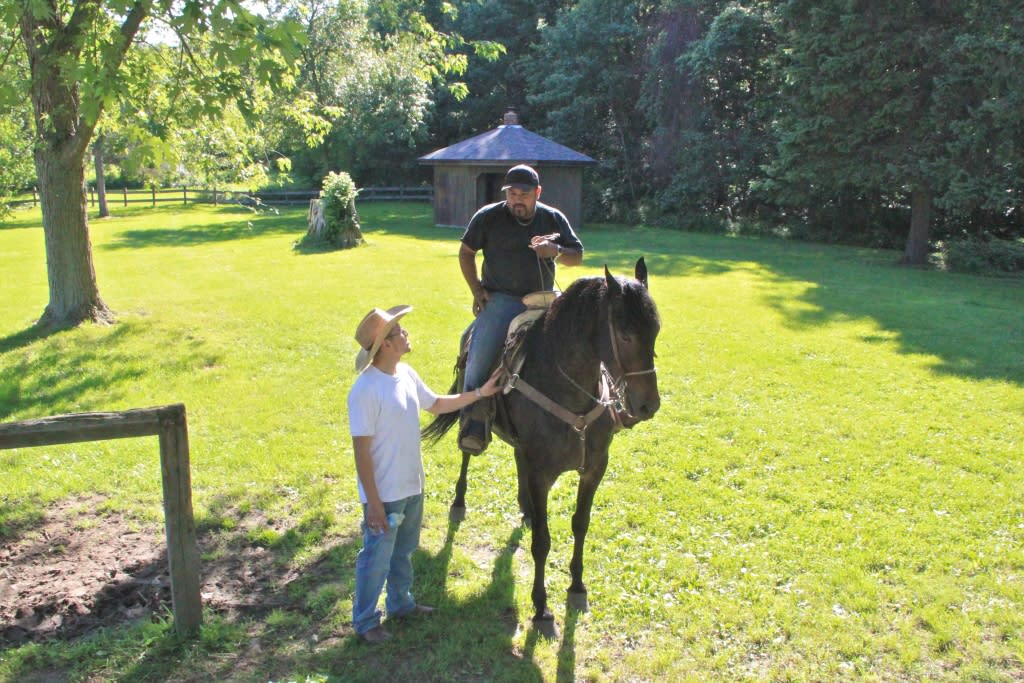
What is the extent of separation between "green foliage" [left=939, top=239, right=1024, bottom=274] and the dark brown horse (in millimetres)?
21387

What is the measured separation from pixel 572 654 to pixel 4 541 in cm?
432

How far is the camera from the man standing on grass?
13.0ft

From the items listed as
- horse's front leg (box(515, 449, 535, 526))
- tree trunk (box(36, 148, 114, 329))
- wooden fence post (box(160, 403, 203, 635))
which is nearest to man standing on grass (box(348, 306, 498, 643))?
horse's front leg (box(515, 449, 535, 526))

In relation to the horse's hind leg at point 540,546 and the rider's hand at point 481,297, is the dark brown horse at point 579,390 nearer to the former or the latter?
the horse's hind leg at point 540,546

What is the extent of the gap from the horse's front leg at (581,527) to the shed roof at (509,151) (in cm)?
2519

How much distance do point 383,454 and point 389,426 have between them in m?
0.17

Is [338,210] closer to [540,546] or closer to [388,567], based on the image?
[540,546]

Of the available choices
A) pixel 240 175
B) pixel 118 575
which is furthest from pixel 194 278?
pixel 118 575

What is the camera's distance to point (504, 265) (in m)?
5.28

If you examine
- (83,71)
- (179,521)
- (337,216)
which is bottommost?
(179,521)

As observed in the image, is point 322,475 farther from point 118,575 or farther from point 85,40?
point 85,40

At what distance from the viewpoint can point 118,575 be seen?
5.05 m

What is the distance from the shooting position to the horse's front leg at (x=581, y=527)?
4.84m

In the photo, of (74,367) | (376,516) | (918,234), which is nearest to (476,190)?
(918,234)
